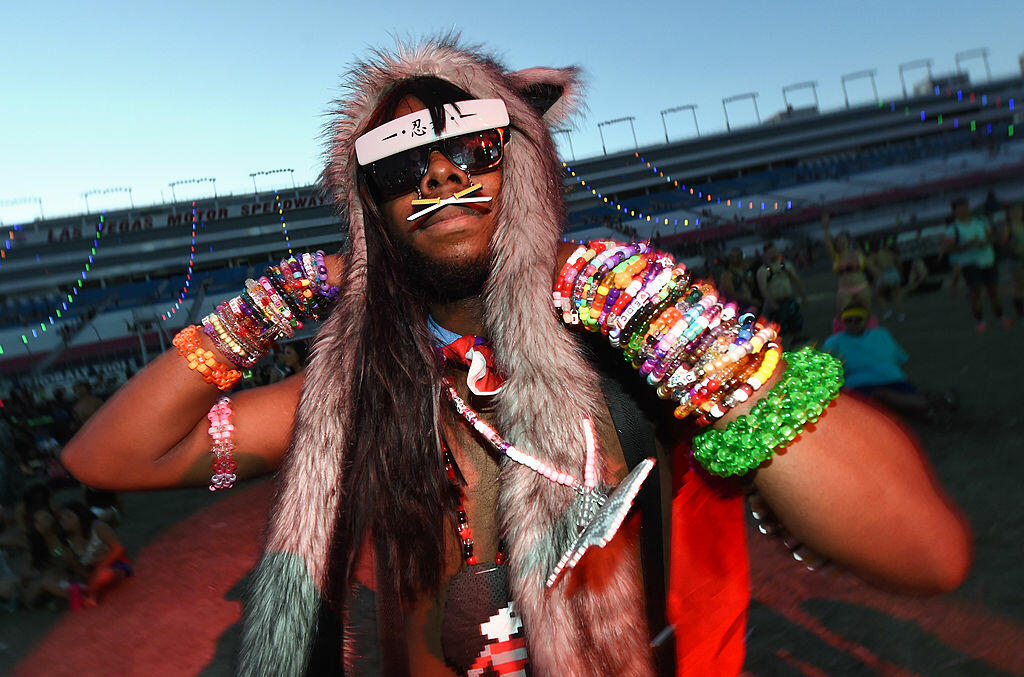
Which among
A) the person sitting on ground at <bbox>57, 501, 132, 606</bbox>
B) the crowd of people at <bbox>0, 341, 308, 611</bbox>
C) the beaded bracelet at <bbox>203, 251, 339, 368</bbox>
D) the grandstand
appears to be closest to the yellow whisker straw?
the beaded bracelet at <bbox>203, 251, 339, 368</bbox>

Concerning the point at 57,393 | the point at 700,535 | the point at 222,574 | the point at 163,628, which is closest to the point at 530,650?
the point at 700,535

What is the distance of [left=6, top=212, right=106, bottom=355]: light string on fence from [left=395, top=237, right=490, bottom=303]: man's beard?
26.0 metres

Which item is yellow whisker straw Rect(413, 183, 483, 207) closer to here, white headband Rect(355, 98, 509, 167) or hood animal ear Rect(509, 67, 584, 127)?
white headband Rect(355, 98, 509, 167)

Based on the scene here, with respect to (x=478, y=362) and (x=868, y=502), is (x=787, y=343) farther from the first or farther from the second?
(x=868, y=502)

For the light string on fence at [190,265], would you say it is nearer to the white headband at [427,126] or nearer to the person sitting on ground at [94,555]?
the person sitting on ground at [94,555]

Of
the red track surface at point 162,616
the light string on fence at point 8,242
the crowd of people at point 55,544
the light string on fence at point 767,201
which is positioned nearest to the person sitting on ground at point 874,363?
the red track surface at point 162,616

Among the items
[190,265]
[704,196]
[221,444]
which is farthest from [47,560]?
[704,196]

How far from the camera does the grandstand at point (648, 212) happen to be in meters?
23.8

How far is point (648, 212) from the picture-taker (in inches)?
1139

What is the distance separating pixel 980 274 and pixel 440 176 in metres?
8.92

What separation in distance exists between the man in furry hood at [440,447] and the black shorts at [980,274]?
845 centimetres

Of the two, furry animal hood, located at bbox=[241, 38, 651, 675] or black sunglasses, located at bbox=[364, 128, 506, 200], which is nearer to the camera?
furry animal hood, located at bbox=[241, 38, 651, 675]

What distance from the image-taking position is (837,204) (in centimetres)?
2838

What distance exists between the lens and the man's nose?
129 centimetres
